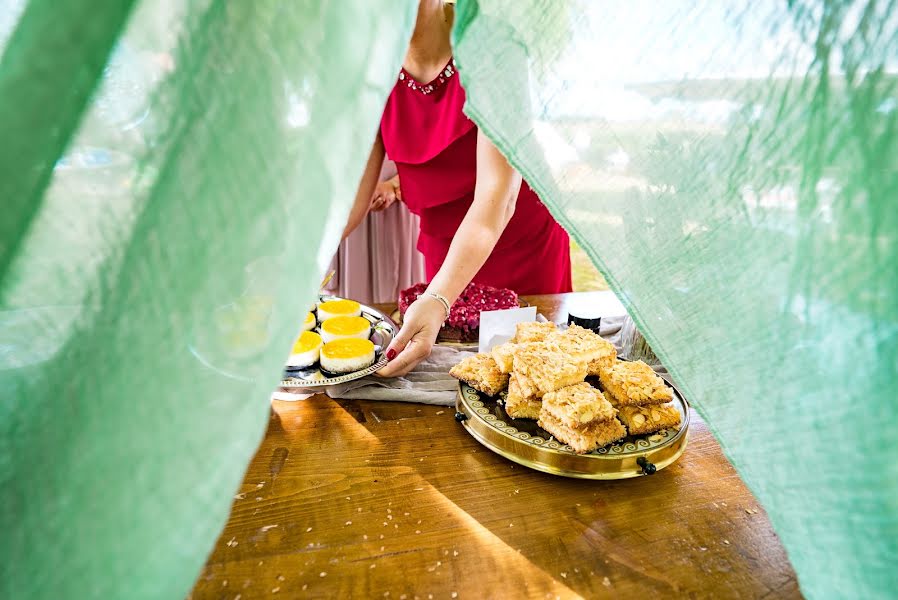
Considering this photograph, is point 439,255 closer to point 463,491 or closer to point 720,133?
point 463,491

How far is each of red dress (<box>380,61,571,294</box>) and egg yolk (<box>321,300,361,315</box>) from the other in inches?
30.2

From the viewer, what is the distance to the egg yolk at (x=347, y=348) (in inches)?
45.8

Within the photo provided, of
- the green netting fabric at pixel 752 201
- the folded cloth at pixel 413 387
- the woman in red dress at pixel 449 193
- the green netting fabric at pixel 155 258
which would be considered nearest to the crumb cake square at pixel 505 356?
the folded cloth at pixel 413 387

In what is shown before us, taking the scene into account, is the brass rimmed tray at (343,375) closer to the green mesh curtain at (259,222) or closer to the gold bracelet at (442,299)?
the gold bracelet at (442,299)

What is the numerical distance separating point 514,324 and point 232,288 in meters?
0.98

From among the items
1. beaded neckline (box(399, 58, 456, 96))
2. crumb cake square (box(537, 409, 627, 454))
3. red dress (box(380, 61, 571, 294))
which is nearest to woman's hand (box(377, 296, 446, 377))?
crumb cake square (box(537, 409, 627, 454))

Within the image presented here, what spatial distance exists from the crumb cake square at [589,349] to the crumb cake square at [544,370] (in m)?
0.03

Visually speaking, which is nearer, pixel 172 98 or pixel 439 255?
pixel 172 98

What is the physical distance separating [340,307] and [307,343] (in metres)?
0.26

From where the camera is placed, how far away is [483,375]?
3.34 feet

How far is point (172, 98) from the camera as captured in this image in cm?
37

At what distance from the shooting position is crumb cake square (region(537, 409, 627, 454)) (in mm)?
835

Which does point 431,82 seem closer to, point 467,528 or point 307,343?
point 307,343

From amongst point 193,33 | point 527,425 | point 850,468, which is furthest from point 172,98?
point 527,425
